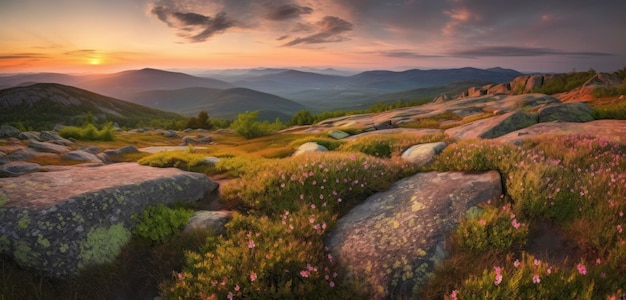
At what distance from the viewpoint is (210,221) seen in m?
6.50

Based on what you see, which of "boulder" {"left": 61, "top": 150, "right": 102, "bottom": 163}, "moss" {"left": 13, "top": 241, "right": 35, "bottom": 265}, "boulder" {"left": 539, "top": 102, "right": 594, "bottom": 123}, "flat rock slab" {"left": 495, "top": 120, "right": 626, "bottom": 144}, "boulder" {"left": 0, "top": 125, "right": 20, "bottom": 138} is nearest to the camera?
"moss" {"left": 13, "top": 241, "right": 35, "bottom": 265}

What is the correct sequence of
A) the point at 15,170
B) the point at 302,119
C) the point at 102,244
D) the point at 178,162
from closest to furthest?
1. the point at 102,244
2. the point at 15,170
3. the point at 178,162
4. the point at 302,119

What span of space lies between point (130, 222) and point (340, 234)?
4208 millimetres

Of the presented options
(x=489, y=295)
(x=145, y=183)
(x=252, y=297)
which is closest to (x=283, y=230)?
(x=252, y=297)

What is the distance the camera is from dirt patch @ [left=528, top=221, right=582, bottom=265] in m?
4.65

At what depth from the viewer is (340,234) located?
5.79m

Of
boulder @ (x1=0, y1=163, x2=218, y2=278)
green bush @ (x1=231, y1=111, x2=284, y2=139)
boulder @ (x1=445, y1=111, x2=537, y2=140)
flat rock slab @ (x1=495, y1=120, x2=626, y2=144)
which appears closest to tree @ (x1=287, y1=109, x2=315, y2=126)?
green bush @ (x1=231, y1=111, x2=284, y2=139)

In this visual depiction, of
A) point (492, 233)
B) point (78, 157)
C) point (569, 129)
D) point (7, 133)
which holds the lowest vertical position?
point (78, 157)

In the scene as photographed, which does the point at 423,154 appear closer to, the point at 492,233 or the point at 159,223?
the point at 492,233

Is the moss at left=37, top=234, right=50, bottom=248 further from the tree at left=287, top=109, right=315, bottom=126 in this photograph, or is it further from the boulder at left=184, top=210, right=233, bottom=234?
the tree at left=287, top=109, right=315, bottom=126

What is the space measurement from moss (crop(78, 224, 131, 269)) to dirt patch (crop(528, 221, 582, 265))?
6980mm

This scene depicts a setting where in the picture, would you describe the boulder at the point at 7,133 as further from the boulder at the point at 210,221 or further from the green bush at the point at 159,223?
the boulder at the point at 210,221

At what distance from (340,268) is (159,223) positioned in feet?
12.7

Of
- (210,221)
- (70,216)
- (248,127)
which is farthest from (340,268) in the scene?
(248,127)
